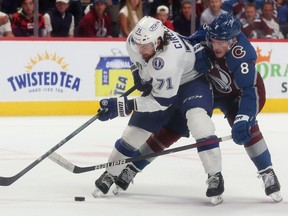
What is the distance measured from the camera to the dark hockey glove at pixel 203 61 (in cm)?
485

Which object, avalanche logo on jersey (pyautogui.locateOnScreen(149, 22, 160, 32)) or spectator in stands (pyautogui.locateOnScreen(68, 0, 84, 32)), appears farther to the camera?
spectator in stands (pyautogui.locateOnScreen(68, 0, 84, 32))

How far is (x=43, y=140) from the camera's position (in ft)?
23.4

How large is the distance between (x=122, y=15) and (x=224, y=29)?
4.57 m

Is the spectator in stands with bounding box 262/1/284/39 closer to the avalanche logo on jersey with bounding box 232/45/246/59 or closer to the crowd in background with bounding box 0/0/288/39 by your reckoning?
the crowd in background with bounding box 0/0/288/39

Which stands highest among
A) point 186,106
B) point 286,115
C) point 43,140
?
point 186,106

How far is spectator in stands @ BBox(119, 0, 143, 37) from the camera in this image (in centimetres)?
912

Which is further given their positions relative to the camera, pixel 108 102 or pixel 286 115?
pixel 286 115

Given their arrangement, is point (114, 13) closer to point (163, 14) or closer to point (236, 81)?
point (163, 14)

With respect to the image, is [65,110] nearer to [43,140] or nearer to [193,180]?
[43,140]

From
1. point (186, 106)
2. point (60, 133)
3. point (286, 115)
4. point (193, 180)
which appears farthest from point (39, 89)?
point (186, 106)

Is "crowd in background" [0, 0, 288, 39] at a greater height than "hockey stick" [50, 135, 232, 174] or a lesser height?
lesser

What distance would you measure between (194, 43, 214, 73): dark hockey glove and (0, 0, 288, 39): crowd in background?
4.16 meters

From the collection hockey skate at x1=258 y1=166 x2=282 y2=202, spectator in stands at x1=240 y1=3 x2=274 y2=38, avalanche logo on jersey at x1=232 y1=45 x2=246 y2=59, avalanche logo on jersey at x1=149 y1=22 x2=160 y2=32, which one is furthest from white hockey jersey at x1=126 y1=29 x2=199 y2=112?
spectator in stands at x1=240 y1=3 x2=274 y2=38

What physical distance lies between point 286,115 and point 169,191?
13.4ft
